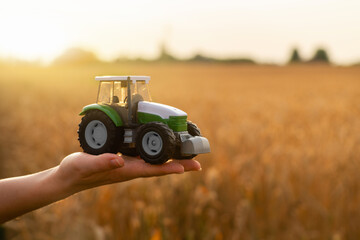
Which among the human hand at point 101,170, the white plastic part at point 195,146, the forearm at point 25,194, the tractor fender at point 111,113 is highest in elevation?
the tractor fender at point 111,113

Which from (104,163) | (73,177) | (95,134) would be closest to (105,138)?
(95,134)

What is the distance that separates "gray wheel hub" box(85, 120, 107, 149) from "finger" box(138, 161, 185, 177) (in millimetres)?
205

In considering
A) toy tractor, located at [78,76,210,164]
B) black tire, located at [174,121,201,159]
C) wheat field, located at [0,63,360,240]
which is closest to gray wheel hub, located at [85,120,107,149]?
toy tractor, located at [78,76,210,164]

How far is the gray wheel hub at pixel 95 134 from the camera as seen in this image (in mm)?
1297

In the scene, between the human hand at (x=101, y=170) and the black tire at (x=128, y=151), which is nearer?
the human hand at (x=101, y=170)

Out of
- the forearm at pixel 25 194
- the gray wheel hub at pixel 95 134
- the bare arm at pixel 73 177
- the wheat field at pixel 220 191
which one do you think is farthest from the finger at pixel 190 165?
the wheat field at pixel 220 191

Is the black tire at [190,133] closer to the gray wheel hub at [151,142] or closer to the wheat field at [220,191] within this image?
the gray wheel hub at [151,142]

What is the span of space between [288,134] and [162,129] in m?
6.04

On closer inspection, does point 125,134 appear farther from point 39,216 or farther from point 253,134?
point 253,134

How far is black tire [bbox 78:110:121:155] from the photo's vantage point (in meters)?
1.26

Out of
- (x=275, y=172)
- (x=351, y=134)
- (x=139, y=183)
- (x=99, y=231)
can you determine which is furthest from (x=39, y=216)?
(x=351, y=134)

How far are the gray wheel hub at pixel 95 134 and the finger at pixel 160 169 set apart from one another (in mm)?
205

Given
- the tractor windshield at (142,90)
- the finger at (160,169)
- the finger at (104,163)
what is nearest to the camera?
the finger at (104,163)

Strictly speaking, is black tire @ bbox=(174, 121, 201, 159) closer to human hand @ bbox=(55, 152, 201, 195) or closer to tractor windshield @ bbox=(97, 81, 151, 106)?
human hand @ bbox=(55, 152, 201, 195)
